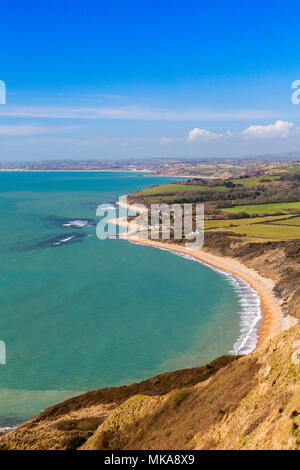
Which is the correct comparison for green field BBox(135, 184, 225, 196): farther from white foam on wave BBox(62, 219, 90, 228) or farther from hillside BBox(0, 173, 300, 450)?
hillside BBox(0, 173, 300, 450)

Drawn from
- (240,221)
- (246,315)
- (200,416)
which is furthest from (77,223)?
(200,416)

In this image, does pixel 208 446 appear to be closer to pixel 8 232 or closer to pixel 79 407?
pixel 79 407

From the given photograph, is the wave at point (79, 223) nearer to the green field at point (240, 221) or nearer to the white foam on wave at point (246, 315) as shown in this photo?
the green field at point (240, 221)

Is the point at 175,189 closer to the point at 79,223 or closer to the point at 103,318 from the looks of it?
the point at 79,223

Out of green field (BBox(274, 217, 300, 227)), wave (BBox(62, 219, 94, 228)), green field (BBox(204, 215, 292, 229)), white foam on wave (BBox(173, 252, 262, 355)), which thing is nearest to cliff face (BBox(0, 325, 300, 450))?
white foam on wave (BBox(173, 252, 262, 355))

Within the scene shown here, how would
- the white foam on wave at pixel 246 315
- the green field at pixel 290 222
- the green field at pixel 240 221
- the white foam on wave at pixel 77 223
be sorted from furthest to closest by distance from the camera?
the white foam on wave at pixel 77 223
the green field at pixel 240 221
the green field at pixel 290 222
the white foam on wave at pixel 246 315

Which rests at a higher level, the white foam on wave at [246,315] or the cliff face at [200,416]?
the cliff face at [200,416]

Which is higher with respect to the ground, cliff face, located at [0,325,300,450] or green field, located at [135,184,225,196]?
green field, located at [135,184,225,196]

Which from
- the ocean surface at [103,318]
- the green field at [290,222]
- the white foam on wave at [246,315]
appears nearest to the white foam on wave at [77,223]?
the ocean surface at [103,318]

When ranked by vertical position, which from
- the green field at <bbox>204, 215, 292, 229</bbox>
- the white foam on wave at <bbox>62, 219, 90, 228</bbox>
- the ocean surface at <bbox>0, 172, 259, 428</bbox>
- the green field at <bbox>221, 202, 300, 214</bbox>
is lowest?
the ocean surface at <bbox>0, 172, 259, 428</bbox>
